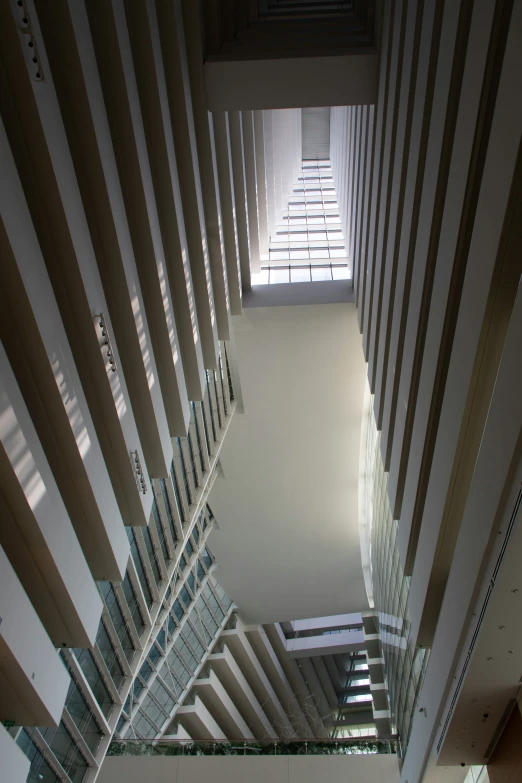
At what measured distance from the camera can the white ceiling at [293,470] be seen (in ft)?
63.6

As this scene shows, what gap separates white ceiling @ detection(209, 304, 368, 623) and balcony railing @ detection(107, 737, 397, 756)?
9737 millimetres

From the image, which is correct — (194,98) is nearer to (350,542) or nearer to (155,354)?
(155,354)

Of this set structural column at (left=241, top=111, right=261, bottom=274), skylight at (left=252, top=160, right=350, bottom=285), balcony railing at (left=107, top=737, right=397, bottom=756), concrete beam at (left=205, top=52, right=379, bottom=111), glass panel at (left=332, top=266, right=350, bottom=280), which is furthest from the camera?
balcony railing at (left=107, top=737, right=397, bottom=756)

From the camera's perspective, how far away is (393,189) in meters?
10.7

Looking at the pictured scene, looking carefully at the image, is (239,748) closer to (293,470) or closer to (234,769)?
(234,769)

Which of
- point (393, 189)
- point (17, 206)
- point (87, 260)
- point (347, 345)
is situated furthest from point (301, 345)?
point (17, 206)

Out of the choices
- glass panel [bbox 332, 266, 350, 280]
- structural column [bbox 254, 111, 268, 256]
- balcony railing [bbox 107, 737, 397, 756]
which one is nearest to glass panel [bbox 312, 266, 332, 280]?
glass panel [bbox 332, 266, 350, 280]

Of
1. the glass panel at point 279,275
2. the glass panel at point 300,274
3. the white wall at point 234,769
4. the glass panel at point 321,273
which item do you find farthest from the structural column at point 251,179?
A: the white wall at point 234,769

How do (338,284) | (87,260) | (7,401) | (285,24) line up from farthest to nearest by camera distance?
(338,284), (285,24), (87,260), (7,401)

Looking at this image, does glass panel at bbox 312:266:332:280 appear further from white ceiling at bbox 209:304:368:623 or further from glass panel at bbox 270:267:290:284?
white ceiling at bbox 209:304:368:623

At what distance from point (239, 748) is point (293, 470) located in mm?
10394

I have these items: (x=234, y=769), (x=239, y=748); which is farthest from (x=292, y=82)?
(x=234, y=769)

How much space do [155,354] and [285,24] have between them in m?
7.51

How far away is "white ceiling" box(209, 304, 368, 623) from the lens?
763 inches
